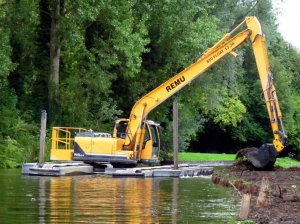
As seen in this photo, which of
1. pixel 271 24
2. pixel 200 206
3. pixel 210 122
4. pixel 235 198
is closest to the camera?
pixel 200 206

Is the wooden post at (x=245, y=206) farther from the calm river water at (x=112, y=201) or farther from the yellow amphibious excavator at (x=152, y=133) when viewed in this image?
the yellow amphibious excavator at (x=152, y=133)

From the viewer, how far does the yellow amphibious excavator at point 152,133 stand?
114 ft

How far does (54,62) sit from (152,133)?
11.5 meters

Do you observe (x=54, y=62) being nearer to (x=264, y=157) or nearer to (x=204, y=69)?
(x=204, y=69)

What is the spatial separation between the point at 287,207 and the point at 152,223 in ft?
10.8

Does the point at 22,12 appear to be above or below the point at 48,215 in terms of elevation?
above

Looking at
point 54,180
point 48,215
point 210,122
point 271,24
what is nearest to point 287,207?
point 48,215

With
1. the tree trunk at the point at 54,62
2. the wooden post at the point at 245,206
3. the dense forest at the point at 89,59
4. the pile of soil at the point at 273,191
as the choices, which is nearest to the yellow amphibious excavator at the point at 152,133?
the pile of soil at the point at 273,191

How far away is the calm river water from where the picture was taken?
667 inches

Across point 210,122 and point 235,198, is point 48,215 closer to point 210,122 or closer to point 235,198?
point 235,198

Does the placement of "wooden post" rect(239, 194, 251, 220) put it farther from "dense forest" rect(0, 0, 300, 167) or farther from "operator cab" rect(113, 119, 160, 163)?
"dense forest" rect(0, 0, 300, 167)

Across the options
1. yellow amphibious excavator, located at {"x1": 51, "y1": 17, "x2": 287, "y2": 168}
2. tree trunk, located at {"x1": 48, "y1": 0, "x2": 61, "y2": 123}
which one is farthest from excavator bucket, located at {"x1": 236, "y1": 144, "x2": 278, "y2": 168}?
tree trunk, located at {"x1": 48, "y1": 0, "x2": 61, "y2": 123}

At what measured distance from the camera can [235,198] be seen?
22766 millimetres

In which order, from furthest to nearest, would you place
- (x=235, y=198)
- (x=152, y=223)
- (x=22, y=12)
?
(x=22, y=12) < (x=235, y=198) < (x=152, y=223)
